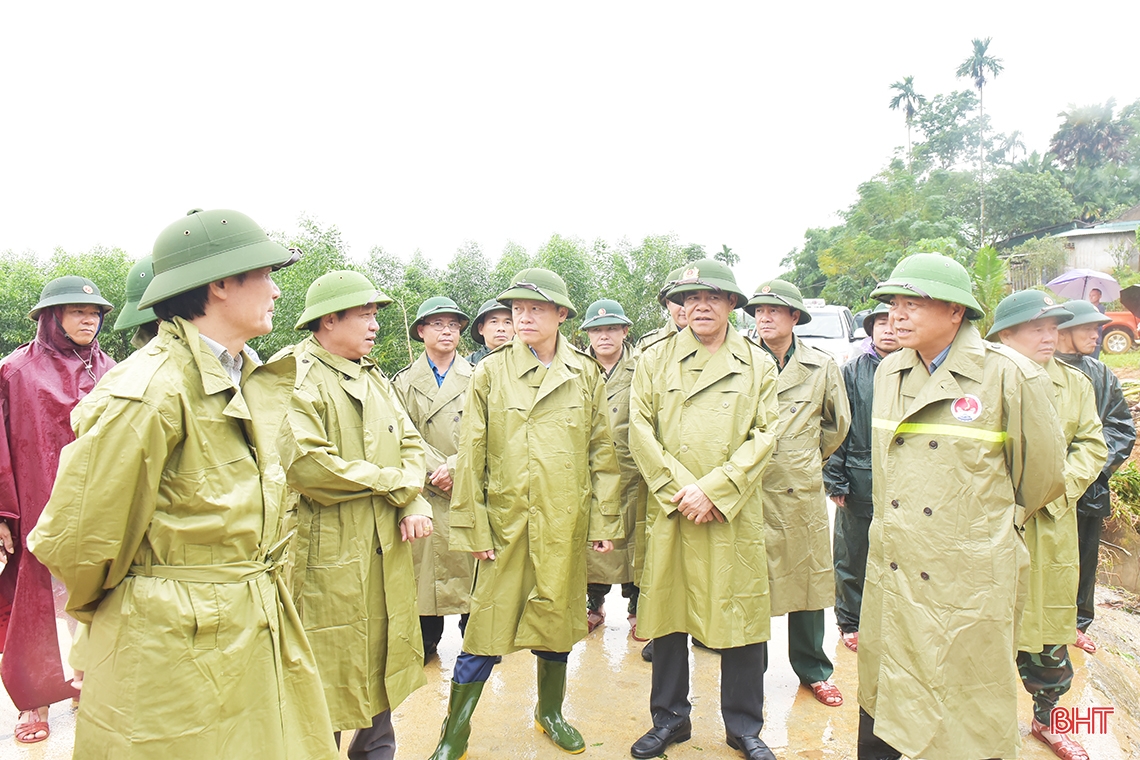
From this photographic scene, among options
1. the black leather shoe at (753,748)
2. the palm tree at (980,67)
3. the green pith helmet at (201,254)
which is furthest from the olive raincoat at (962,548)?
the palm tree at (980,67)

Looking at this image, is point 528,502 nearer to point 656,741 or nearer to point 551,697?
point 551,697

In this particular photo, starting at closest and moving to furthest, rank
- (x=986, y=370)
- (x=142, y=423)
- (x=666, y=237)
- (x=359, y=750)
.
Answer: (x=142, y=423) → (x=986, y=370) → (x=359, y=750) → (x=666, y=237)

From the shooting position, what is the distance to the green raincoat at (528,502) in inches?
129

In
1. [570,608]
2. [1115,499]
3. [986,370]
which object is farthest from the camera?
[1115,499]

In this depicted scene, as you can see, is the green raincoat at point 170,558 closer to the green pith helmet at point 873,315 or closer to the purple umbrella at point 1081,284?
the green pith helmet at point 873,315

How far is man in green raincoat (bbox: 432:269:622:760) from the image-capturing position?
3281mm

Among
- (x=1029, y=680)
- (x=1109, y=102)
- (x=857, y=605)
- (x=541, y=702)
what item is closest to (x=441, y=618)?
(x=541, y=702)

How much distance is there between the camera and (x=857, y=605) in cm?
465

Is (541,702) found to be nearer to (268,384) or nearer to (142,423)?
(268,384)

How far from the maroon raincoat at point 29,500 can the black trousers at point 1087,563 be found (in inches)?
226

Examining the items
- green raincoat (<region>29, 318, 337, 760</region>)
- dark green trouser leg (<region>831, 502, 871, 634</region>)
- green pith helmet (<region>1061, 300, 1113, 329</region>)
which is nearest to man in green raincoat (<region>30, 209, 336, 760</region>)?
green raincoat (<region>29, 318, 337, 760</region>)

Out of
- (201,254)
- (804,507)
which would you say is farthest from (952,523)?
(201,254)

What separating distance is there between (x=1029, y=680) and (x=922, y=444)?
1.73 meters

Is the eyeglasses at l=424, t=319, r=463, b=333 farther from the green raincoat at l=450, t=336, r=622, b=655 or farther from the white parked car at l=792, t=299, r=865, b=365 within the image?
the white parked car at l=792, t=299, r=865, b=365
